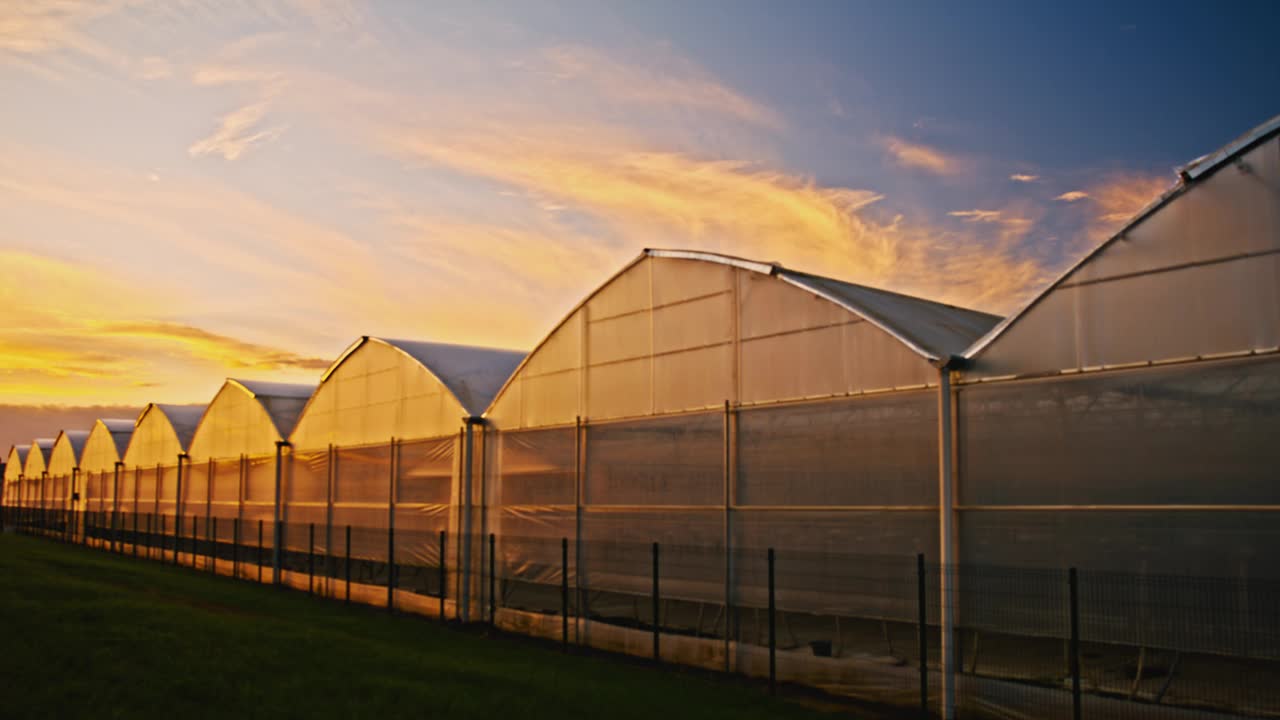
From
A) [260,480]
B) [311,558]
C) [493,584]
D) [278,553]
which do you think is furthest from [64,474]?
[493,584]

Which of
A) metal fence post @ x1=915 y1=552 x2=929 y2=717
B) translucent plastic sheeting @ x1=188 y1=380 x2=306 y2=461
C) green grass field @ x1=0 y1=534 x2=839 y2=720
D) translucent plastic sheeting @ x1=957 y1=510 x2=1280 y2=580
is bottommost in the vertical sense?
green grass field @ x1=0 y1=534 x2=839 y2=720

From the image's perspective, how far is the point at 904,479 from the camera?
53.3 ft

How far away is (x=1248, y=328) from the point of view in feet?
42.5

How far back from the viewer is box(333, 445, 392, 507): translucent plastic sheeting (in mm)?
30125

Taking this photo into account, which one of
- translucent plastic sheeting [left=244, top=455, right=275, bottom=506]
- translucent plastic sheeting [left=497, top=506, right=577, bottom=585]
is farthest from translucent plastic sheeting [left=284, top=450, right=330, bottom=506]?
translucent plastic sheeting [left=497, top=506, right=577, bottom=585]

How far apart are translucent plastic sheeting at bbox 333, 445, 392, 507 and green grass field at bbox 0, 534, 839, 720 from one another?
24.4 feet

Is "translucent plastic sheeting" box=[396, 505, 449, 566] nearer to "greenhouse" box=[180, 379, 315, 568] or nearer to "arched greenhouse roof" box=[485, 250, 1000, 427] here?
"arched greenhouse roof" box=[485, 250, 1000, 427]

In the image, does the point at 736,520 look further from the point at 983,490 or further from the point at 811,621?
the point at 983,490

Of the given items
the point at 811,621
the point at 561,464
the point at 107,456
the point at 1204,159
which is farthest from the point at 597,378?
the point at 107,456

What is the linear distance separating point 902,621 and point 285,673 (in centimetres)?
916

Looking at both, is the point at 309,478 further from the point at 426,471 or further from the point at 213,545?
the point at 426,471

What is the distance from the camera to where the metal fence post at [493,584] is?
2281 cm

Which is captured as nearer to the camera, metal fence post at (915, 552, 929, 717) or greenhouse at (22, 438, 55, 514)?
metal fence post at (915, 552, 929, 717)

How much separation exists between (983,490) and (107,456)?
56267 millimetres
